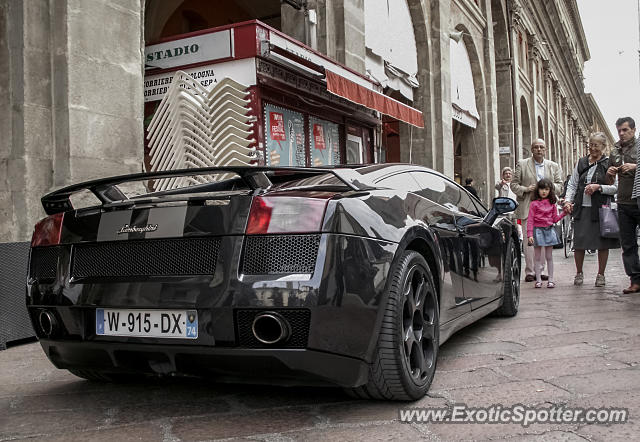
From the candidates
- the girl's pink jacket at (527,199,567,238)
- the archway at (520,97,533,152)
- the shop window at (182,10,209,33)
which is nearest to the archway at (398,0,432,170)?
the shop window at (182,10,209,33)

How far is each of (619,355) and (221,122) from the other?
529 cm

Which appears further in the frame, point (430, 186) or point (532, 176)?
point (532, 176)

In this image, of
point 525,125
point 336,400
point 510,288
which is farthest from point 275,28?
point 525,125

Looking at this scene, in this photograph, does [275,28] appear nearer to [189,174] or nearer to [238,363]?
[189,174]

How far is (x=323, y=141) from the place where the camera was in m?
9.91

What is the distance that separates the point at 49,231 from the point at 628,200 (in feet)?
18.3

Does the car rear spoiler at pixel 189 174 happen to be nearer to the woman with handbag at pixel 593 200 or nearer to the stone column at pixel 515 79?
the woman with handbag at pixel 593 200

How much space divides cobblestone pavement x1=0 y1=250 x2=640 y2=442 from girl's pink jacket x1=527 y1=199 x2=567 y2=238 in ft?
10.1

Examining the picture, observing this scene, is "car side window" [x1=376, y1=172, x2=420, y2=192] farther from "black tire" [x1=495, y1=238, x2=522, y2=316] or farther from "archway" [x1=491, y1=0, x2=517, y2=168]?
"archway" [x1=491, y1=0, x2=517, y2=168]

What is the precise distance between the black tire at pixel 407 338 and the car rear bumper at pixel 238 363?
14 cm

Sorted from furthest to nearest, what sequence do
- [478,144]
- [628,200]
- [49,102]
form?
[478,144] < [628,200] < [49,102]

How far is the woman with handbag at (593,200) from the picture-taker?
6738 millimetres

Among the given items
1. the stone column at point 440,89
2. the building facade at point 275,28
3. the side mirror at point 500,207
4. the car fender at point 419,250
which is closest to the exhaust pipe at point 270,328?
the car fender at point 419,250

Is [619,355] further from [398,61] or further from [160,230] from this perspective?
[398,61]
